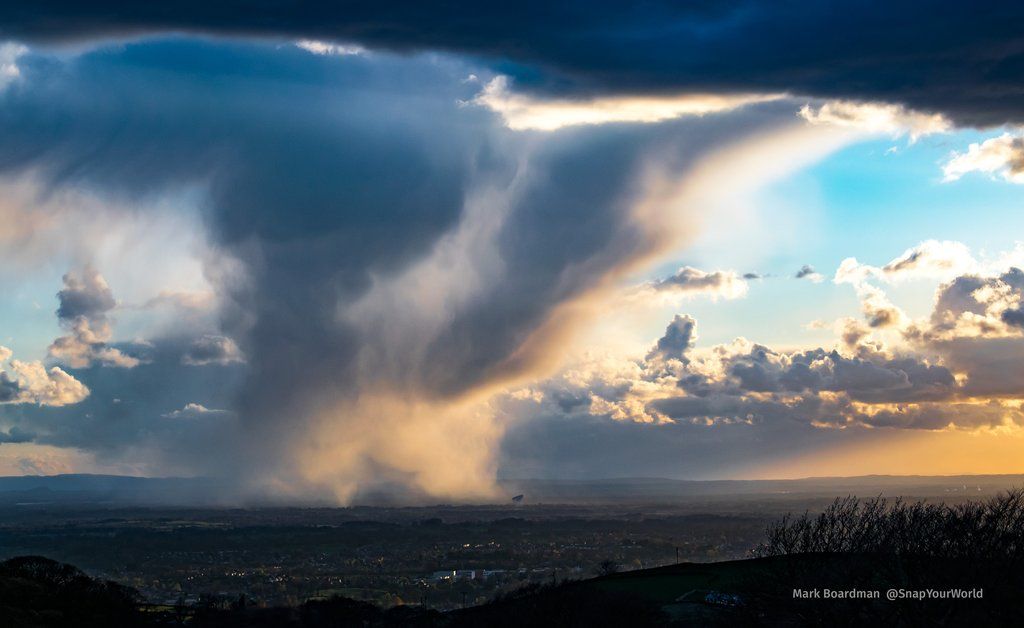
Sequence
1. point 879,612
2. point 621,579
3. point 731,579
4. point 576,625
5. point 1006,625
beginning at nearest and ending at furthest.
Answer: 1. point 1006,625
2. point 879,612
3. point 576,625
4. point 731,579
5. point 621,579

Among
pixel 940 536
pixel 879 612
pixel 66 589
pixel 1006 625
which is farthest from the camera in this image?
pixel 66 589

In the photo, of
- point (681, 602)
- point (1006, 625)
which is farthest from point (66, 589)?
point (1006, 625)

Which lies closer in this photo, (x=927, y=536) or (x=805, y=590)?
(x=805, y=590)

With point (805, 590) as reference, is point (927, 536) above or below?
above

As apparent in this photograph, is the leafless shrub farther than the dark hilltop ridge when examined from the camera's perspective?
Yes

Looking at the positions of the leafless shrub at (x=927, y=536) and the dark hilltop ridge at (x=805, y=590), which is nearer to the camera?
the dark hilltop ridge at (x=805, y=590)

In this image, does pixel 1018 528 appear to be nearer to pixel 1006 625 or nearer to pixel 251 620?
pixel 1006 625

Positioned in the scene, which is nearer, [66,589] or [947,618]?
[947,618]

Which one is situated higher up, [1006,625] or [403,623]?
[1006,625]
